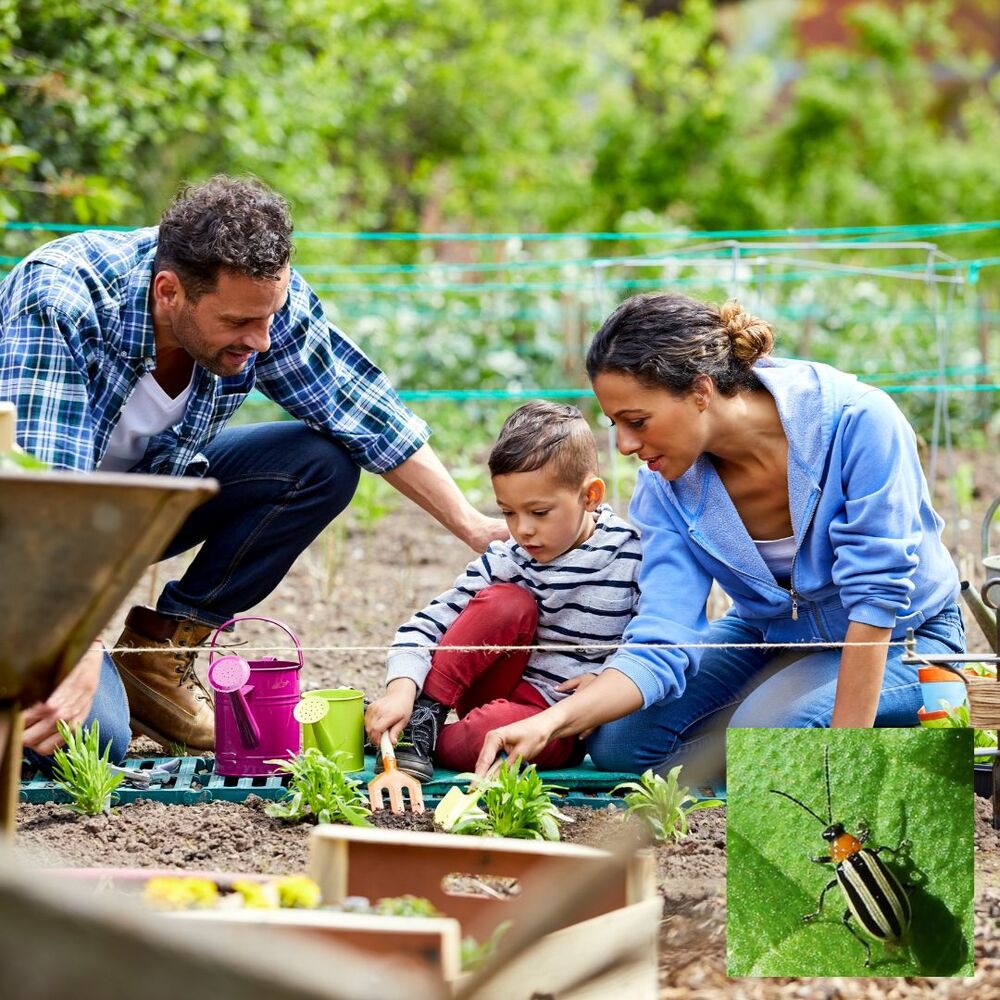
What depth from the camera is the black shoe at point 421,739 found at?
2928 mm

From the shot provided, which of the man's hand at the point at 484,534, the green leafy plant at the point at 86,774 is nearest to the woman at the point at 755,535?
the man's hand at the point at 484,534

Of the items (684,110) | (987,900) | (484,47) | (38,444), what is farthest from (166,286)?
(684,110)

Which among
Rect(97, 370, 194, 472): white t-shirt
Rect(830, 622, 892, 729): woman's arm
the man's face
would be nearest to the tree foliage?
Rect(97, 370, 194, 472): white t-shirt

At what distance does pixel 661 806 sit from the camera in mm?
2617

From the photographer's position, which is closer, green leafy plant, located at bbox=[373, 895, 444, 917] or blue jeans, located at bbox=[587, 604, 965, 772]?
green leafy plant, located at bbox=[373, 895, 444, 917]

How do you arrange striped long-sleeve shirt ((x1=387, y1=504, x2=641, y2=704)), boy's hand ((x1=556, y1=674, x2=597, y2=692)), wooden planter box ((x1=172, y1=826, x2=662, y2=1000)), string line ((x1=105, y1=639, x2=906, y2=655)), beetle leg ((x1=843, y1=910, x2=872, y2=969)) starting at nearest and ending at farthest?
wooden planter box ((x1=172, y1=826, x2=662, y2=1000))
beetle leg ((x1=843, y1=910, x2=872, y2=969))
string line ((x1=105, y1=639, x2=906, y2=655))
boy's hand ((x1=556, y1=674, x2=597, y2=692))
striped long-sleeve shirt ((x1=387, y1=504, x2=641, y2=704))

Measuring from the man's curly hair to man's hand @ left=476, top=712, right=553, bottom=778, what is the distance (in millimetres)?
1059

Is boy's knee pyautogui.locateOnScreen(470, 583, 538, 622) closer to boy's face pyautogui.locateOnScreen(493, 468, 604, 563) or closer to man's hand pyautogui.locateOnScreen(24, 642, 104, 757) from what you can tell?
boy's face pyautogui.locateOnScreen(493, 468, 604, 563)

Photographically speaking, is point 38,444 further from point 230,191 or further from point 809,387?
point 809,387

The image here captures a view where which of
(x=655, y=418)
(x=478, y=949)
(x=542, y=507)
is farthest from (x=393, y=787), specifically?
(x=478, y=949)

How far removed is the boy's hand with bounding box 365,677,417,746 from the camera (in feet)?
9.64

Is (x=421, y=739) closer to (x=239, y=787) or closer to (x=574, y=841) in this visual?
(x=239, y=787)

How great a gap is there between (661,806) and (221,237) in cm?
145

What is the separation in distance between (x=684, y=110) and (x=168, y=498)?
12.5m
